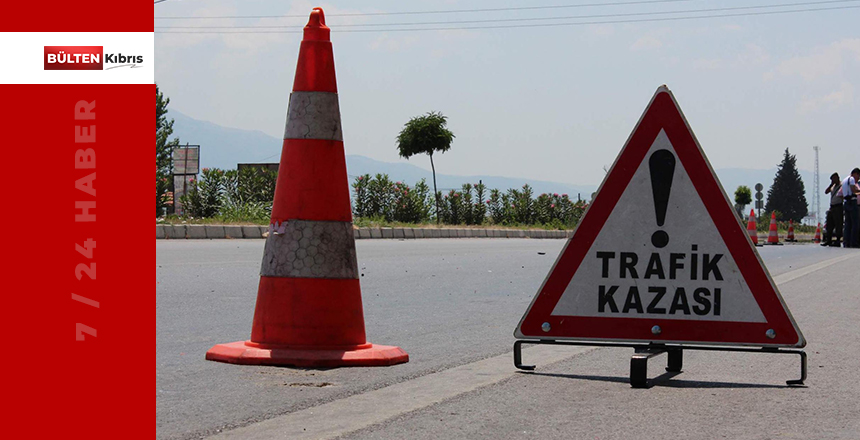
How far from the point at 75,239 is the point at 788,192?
473 ft

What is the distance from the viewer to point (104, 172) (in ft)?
11.8

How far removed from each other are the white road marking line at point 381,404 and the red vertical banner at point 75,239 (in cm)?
53

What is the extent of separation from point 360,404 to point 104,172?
1514 mm

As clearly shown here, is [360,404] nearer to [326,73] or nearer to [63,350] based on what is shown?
[63,350]

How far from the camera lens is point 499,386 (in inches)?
195

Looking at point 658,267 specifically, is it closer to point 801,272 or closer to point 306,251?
point 306,251

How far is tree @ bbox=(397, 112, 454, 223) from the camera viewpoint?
130 ft

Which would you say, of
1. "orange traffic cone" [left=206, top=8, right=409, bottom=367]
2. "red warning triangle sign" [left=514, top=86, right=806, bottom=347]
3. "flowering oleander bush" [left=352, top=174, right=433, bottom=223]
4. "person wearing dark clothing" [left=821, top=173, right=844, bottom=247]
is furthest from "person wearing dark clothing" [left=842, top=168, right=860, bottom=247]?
"orange traffic cone" [left=206, top=8, right=409, bottom=367]

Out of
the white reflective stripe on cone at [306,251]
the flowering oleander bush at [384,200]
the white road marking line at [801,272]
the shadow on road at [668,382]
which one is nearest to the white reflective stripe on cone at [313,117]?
the white reflective stripe on cone at [306,251]

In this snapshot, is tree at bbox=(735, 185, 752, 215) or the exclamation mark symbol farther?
tree at bbox=(735, 185, 752, 215)

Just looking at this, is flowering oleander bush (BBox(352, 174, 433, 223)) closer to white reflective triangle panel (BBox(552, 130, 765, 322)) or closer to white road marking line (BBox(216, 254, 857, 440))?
white road marking line (BBox(216, 254, 857, 440))

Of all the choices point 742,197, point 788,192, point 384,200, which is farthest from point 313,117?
point 788,192

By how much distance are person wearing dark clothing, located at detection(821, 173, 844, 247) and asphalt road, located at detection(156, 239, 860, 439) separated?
56.2 ft

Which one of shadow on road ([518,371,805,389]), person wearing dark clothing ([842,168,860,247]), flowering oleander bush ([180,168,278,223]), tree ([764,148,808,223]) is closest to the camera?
shadow on road ([518,371,805,389])
